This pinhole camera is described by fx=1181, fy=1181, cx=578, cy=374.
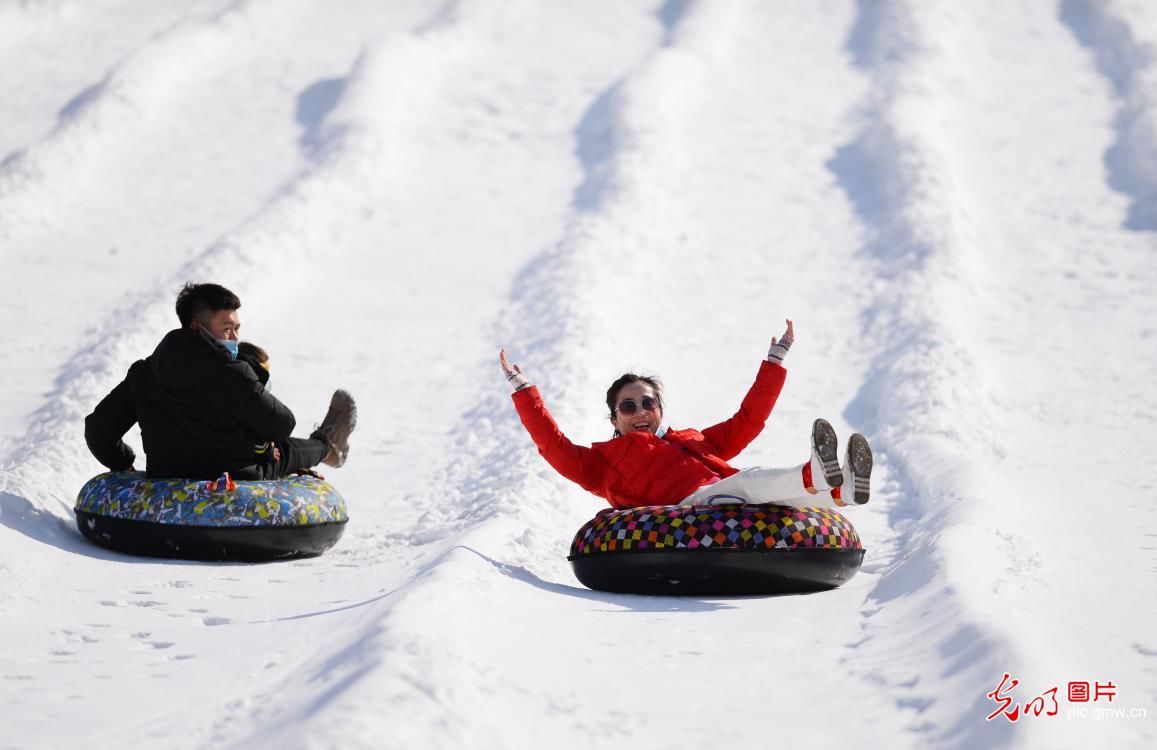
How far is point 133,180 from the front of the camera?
508 inches

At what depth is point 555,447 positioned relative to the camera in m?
4.57

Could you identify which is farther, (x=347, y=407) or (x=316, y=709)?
(x=347, y=407)

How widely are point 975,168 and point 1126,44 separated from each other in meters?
4.75

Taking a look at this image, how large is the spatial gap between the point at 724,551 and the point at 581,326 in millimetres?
5439

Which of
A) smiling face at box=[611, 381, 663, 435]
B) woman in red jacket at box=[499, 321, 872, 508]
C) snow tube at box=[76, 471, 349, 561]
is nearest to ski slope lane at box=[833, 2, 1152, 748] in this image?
woman in red jacket at box=[499, 321, 872, 508]

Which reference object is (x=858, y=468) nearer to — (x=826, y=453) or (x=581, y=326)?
(x=826, y=453)

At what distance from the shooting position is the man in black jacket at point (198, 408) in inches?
182

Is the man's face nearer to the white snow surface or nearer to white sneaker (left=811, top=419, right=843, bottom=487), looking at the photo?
the white snow surface

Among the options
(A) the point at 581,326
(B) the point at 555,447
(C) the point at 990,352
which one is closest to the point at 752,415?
(B) the point at 555,447

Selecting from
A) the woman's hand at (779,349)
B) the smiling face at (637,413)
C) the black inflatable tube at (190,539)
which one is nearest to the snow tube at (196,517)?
the black inflatable tube at (190,539)

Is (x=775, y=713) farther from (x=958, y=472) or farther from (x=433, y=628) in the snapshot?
(x=958, y=472)

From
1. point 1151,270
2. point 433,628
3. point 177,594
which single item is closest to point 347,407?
point 177,594

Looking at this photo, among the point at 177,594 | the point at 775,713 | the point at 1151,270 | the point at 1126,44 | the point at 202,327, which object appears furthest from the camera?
the point at 1126,44

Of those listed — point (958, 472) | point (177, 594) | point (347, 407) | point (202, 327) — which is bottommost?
point (958, 472)
